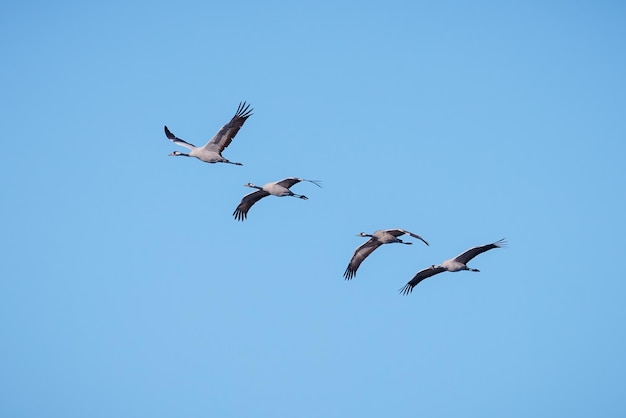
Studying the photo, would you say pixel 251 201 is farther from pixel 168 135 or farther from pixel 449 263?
pixel 449 263

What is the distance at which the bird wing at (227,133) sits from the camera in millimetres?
33562

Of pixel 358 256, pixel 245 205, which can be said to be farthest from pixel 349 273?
pixel 245 205

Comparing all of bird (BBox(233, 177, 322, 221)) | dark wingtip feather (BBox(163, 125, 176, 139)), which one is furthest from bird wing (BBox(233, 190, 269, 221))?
dark wingtip feather (BBox(163, 125, 176, 139))

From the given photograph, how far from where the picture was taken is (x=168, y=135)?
Result: 3834cm

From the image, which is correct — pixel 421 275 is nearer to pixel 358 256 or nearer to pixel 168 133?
pixel 358 256

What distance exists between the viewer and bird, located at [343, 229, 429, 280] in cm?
3534

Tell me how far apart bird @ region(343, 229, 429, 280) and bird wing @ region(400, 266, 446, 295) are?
57.0 inches

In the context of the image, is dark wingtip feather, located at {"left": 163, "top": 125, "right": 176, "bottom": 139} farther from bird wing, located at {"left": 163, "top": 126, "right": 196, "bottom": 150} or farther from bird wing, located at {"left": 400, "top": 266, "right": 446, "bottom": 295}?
bird wing, located at {"left": 400, "top": 266, "right": 446, "bottom": 295}

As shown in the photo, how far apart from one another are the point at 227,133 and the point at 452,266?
365 inches

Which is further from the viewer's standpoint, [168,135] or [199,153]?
[168,135]

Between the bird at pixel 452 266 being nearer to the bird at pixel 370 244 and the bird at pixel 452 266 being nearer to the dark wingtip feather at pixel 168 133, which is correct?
the bird at pixel 370 244

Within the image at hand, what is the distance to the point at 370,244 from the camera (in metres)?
37.0

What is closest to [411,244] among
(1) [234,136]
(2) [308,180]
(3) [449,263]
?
(3) [449,263]

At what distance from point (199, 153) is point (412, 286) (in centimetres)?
970
